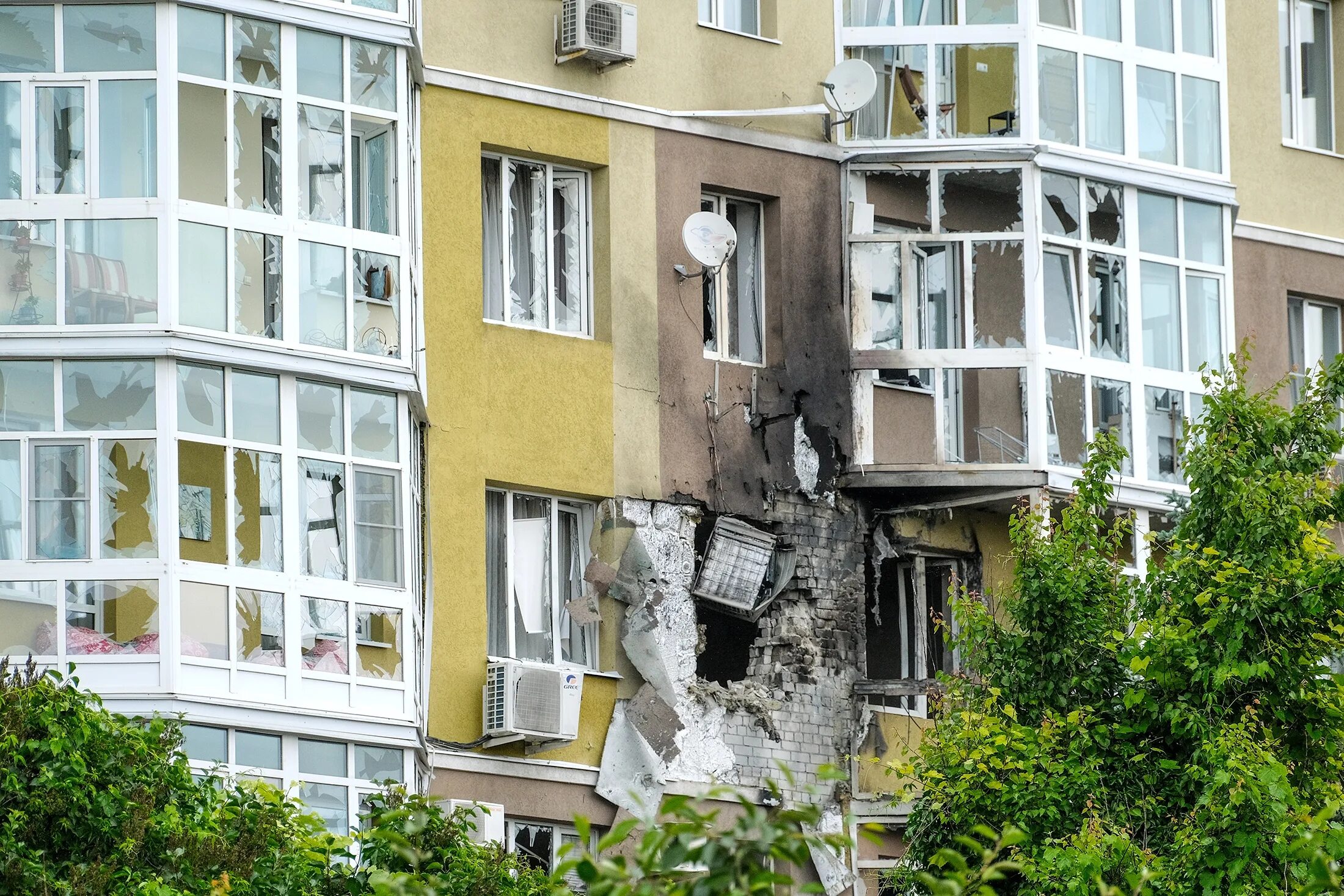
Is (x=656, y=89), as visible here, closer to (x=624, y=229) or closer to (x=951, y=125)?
(x=624, y=229)

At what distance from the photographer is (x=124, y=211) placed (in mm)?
20109

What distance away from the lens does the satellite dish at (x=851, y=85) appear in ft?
80.9

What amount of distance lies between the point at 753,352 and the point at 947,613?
347cm

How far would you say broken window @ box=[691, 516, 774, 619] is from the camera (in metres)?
23.9

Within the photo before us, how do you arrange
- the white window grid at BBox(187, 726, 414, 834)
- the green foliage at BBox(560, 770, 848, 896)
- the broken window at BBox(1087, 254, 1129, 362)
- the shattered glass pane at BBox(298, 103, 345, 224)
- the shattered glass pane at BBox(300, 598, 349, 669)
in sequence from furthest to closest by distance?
the broken window at BBox(1087, 254, 1129, 362)
the shattered glass pane at BBox(298, 103, 345, 224)
the shattered glass pane at BBox(300, 598, 349, 669)
the white window grid at BBox(187, 726, 414, 834)
the green foliage at BBox(560, 770, 848, 896)

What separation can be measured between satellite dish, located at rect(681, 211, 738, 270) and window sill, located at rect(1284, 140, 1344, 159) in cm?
793

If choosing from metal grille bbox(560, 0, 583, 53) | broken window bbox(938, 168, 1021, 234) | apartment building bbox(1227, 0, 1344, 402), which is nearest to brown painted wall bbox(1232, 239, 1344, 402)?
apartment building bbox(1227, 0, 1344, 402)

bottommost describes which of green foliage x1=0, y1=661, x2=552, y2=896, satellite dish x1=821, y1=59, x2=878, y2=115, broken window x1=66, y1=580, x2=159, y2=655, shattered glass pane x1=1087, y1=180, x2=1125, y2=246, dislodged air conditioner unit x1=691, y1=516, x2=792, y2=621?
green foliage x1=0, y1=661, x2=552, y2=896

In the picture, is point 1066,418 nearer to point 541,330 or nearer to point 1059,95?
point 1059,95

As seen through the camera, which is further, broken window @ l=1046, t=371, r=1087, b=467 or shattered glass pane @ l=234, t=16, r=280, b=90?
broken window @ l=1046, t=371, r=1087, b=467

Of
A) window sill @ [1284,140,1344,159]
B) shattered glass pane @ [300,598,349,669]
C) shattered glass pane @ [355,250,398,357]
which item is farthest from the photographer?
window sill @ [1284,140,1344,159]

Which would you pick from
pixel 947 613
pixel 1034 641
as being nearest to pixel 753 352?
pixel 947 613

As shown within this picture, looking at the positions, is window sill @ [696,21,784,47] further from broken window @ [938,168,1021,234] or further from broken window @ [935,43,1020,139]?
broken window @ [938,168,1021,234]

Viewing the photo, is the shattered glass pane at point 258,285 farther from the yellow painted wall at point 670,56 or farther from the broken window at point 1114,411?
the broken window at point 1114,411
